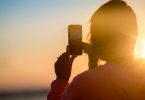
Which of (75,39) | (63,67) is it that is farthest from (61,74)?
(75,39)

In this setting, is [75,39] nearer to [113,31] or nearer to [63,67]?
[63,67]

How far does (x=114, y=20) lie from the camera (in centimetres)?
501

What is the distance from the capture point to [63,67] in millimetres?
5246

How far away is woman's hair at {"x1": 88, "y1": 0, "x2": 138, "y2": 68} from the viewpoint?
5.00 metres

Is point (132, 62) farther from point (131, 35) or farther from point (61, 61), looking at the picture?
point (61, 61)

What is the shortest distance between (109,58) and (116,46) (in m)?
0.11

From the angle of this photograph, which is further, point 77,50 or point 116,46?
point 77,50

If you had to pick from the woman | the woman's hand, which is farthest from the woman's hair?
the woman's hand

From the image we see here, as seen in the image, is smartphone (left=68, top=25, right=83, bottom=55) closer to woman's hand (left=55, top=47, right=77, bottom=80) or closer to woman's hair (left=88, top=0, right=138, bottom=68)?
woman's hand (left=55, top=47, right=77, bottom=80)

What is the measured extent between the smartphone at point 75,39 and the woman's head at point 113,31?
316 millimetres

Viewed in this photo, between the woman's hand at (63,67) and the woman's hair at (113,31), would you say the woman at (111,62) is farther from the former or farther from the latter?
the woman's hand at (63,67)

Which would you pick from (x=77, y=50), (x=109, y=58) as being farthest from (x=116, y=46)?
(x=77, y=50)

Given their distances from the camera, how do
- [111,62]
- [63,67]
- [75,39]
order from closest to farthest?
[111,62]
[63,67]
[75,39]

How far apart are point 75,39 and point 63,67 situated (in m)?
0.31
